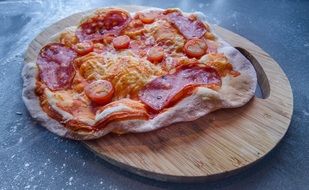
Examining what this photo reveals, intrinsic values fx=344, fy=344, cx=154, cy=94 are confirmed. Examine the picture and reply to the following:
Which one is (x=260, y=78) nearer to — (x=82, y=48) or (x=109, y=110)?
(x=109, y=110)

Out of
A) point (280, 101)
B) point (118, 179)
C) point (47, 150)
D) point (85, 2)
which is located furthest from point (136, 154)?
point (85, 2)

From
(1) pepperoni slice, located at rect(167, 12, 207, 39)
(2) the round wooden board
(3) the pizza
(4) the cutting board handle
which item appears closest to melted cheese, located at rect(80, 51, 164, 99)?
(3) the pizza

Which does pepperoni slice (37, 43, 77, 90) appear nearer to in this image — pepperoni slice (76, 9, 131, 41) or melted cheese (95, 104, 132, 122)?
pepperoni slice (76, 9, 131, 41)

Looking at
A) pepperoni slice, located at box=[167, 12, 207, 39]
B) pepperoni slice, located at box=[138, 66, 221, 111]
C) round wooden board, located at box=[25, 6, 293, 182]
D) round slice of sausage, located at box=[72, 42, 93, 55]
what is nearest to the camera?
round wooden board, located at box=[25, 6, 293, 182]

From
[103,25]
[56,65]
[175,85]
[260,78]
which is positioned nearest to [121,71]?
[175,85]

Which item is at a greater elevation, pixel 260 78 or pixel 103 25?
pixel 103 25

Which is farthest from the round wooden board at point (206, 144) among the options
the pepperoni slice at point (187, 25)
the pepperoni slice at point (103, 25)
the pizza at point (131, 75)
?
the pepperoni slice at point (103, 25)
